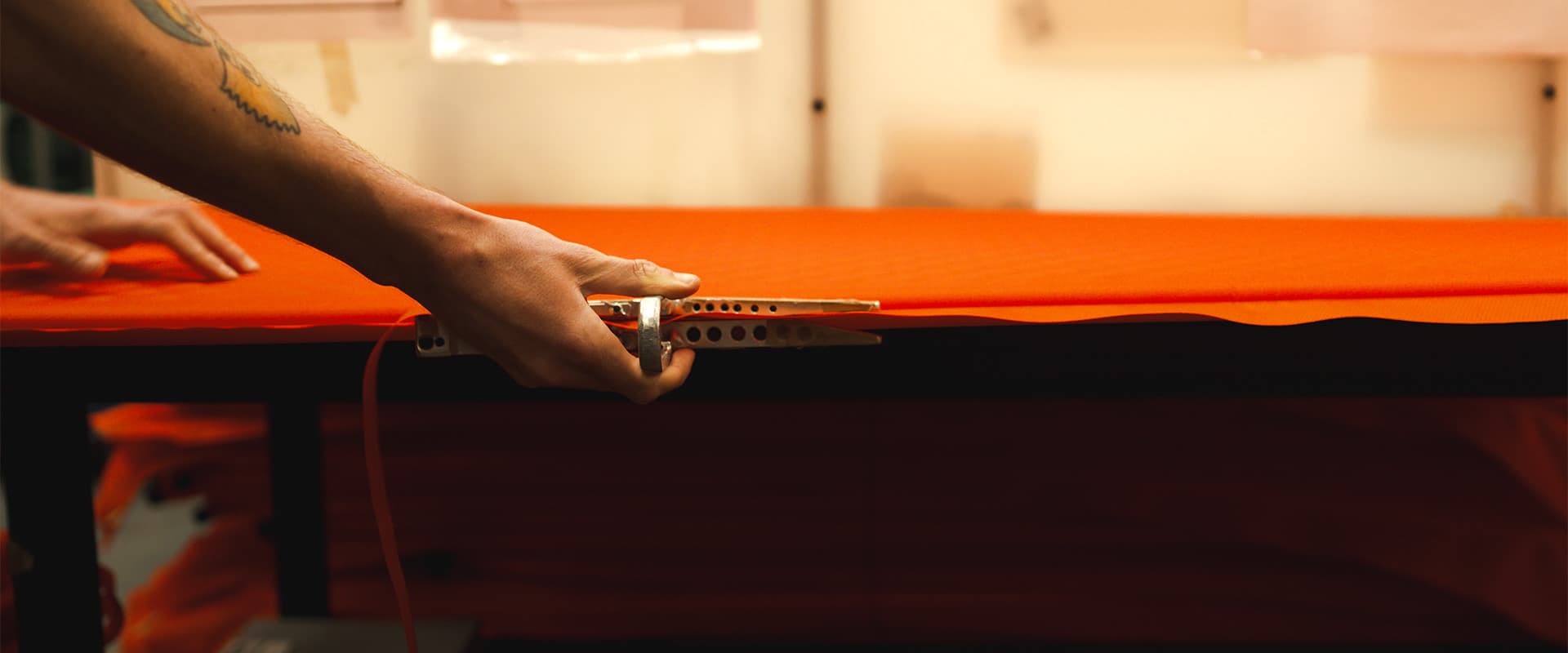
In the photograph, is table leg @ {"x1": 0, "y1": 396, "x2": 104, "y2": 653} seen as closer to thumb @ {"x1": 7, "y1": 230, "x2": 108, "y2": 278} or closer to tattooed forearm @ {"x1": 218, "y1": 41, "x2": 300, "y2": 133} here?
thumb @ {"x1": 7, "y1": 230, "x2": 108, "y2": 278}

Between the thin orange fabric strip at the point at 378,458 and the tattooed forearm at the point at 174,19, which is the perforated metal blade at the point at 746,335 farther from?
the tattooed forearm at the point at 174,19

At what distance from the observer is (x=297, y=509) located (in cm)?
110

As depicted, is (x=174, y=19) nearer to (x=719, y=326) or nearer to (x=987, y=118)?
(x=719, y=326)

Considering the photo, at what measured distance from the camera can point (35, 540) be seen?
0.62 m

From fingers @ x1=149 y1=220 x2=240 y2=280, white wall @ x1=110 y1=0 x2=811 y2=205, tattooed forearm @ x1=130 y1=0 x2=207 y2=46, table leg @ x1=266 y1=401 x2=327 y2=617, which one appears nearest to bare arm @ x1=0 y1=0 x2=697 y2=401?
tattooed forearm @ x1=130 y1=0 x2=207 y2=46

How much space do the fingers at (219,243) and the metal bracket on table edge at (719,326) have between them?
0.28m

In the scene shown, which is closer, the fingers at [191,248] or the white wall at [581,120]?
the fingers at [191,248]

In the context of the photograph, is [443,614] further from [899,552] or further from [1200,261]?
Result: [1200,261]

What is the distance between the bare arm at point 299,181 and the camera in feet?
1.25

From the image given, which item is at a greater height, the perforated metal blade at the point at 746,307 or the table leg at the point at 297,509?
the perforated metal blade at the point at 746,307

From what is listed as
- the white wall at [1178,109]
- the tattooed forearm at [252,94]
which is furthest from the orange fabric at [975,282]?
the white wall at [1178,109]

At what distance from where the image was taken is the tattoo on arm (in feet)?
1.35

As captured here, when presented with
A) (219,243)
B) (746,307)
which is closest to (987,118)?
(746,307)

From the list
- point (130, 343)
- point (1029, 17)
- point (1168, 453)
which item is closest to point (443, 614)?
point (130, 343)
